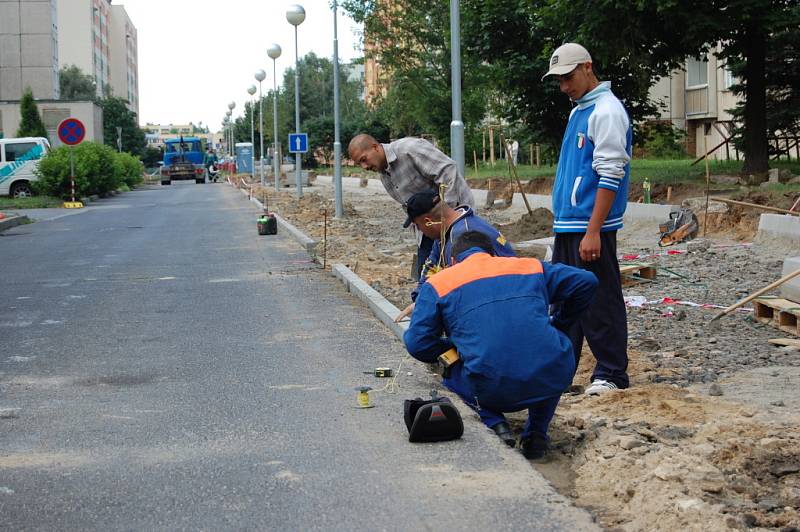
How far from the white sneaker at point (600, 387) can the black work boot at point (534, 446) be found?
1139 mm

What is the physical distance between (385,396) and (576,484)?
1851 millimetres

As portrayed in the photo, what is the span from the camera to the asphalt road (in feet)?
13.9

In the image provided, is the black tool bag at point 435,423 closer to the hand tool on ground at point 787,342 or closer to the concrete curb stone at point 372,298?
the concrete curb stone at point 372,298

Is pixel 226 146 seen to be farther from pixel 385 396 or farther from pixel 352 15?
pixel 385 396

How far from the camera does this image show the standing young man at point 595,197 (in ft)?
19.5

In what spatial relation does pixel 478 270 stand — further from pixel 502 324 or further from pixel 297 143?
pixel 297 143

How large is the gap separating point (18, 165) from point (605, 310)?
34.3m

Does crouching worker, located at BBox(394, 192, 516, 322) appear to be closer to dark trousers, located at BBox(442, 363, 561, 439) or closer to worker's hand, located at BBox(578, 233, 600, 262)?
worker's hand, located at BBox(578, 233, 600, 262)

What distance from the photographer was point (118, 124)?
101 m

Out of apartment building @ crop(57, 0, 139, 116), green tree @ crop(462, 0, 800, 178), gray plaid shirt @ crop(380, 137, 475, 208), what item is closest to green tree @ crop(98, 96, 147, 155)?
apartment building @ crop(57, 0, 139, 116)

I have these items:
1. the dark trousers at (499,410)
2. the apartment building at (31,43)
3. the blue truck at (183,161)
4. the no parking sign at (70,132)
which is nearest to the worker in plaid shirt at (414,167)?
the dark trousers at (499,410)

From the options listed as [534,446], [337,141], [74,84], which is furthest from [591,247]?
[74,84]

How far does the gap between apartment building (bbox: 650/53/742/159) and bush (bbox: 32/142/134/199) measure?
21652 millimetres

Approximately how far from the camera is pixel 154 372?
7.40 meters
